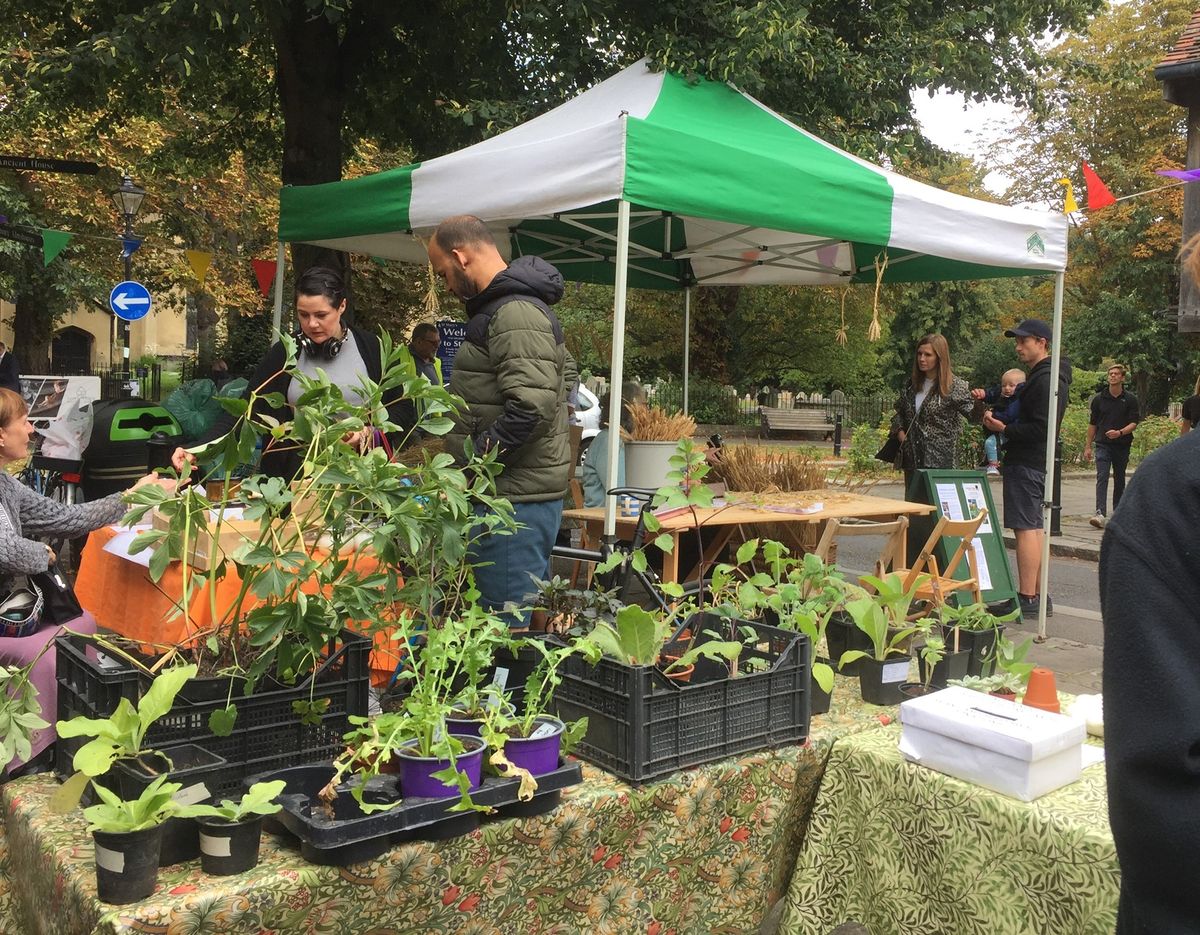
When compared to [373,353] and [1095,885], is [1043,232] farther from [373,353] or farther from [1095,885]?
[1095,885]

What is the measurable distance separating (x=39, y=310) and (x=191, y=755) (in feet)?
72.4

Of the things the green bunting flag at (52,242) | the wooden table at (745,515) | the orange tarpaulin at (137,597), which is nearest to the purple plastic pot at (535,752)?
the orange tarpaulin at (137,597)

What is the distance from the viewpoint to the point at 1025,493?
6367 mm

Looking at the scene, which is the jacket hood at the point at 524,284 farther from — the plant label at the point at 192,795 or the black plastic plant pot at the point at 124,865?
the black plastic plant pot at the point at 124,865

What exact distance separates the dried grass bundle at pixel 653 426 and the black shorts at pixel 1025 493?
2274mm

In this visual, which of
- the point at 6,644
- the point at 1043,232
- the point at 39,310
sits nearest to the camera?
the point at 6,644

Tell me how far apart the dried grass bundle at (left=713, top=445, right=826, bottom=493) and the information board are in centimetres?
65

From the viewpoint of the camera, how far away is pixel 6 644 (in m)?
2.79

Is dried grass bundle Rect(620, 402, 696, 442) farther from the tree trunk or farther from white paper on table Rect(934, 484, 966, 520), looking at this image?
the tree trunk

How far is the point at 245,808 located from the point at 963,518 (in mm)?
5583

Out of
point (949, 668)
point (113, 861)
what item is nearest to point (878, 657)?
point (949, 668)

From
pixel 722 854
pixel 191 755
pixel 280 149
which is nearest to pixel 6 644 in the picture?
pixel 191 755

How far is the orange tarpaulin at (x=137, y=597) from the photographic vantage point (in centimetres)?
298

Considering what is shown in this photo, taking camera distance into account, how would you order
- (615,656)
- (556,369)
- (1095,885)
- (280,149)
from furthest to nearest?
(280,149) < (556,369) < (615,656) < (1095,885)
